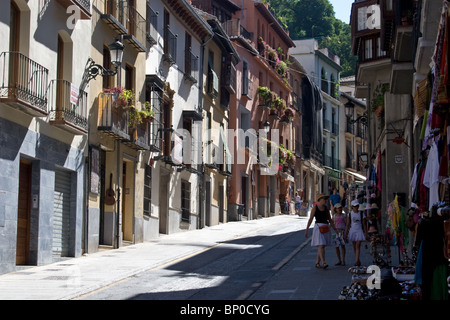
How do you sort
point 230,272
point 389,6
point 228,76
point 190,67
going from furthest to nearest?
point 228,76, point 190,67, point 389,6, point 230,272

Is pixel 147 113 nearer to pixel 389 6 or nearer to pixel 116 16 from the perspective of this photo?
pixel 116 16

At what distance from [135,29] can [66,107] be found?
6.35 meters

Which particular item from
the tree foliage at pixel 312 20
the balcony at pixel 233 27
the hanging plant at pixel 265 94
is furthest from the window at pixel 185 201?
the tree foliage at pixel 312 20

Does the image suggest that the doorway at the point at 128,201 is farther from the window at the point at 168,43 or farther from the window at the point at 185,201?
the window at the point at 185,201

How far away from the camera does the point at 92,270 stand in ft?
55.9

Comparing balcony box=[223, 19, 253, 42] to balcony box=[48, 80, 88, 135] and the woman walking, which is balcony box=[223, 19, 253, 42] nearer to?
balcony box=[48, 80, 88, 135]

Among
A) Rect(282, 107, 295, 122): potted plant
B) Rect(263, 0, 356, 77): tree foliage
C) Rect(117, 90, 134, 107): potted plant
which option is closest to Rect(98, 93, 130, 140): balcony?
Rect(117, 90, 134, 107): potted plant

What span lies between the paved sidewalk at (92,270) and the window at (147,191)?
106cm

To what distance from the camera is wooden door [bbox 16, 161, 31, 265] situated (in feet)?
58.0

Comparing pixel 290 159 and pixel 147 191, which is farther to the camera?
pixel 290 159

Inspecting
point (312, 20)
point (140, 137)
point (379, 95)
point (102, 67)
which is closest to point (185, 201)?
point (140, 137)

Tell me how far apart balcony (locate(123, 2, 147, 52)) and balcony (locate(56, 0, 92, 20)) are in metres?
3.15
